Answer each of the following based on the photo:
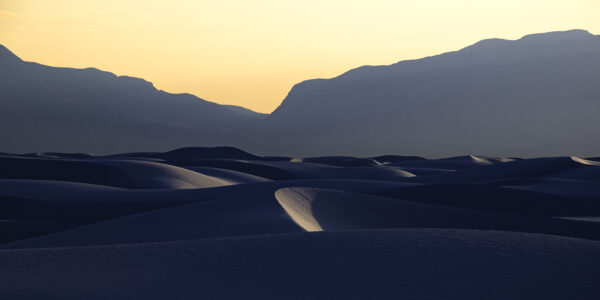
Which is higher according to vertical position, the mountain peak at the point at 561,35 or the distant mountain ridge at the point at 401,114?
the mountain peak at the point at 561,35

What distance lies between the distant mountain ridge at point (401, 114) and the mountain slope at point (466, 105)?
241mm

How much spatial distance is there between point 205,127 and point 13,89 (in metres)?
51.5

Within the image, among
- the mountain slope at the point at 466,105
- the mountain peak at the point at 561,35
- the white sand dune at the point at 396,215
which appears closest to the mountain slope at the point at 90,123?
the mountain slope at the point at 466,105

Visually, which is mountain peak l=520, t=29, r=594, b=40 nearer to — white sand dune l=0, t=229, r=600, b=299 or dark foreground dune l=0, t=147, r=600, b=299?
dark foreground dune l=0, t=147, r=600, b=299

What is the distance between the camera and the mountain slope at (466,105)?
147250 mm

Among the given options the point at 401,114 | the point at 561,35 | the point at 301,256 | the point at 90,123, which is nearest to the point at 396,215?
the point at 301,256

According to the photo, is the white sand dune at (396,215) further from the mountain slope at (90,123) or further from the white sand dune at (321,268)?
the mountain slope at (90,123)

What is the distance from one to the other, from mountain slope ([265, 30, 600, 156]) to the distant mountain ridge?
0.24 metres

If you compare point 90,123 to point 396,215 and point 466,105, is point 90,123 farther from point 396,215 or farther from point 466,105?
point 396,215

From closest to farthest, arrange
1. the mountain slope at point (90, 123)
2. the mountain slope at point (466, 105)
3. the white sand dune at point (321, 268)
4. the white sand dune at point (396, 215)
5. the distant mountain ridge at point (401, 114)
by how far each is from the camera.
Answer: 1. the white sand dune at point (321, 268)
2. the white sand dune at point (396, 215)
3. the mountain slope at point (466, 105)
4. the distant mountain ridge at point (401, 114)
5. the mountain slope at point (90, 123)

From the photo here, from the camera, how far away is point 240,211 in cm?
1076

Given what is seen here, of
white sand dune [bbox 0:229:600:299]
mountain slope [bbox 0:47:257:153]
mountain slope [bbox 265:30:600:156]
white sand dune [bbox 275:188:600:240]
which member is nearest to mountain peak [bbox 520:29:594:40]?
mountain slope [bbox 265:30:600:156]

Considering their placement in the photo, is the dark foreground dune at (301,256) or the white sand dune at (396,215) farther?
the white sand dune at (396,215)

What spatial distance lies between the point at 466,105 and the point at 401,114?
1490cm
